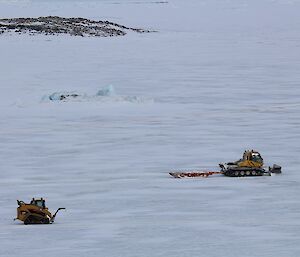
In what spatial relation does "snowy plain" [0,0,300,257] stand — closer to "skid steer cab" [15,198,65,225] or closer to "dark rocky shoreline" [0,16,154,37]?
"skid steer cab" [15,198,65,225]

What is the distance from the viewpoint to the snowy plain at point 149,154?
488 inches

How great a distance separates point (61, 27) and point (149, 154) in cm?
4867

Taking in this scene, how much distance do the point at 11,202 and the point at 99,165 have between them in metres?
3.72

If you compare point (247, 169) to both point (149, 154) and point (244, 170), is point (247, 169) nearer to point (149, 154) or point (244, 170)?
point (244, 170)

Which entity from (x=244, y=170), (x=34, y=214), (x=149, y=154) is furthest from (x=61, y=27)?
(x=34, y=214)

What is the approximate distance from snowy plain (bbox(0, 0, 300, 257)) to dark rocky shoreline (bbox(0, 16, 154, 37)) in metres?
19.2

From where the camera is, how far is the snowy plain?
1239 centimetres

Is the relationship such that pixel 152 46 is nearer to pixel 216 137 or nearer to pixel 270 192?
pixel 216 137

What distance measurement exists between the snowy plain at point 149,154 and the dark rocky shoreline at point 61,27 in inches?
Result: 758

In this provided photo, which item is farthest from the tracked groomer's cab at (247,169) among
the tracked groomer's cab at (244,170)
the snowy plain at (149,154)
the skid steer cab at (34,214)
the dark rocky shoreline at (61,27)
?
the dark rocky shoreline at (61,27)

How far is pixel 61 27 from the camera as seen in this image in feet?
221

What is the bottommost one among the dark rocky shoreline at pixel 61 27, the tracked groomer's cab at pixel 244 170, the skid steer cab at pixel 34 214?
the skid steer cab at pixel 34 214

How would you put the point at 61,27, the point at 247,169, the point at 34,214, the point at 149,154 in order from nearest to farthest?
the point at 34,214
the point at 247,169
the point at 149,154
the point at 61,27

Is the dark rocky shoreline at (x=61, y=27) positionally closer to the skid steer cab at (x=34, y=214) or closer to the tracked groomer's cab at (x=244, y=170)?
the tracked groomer's cab at (x=244, y=170)
